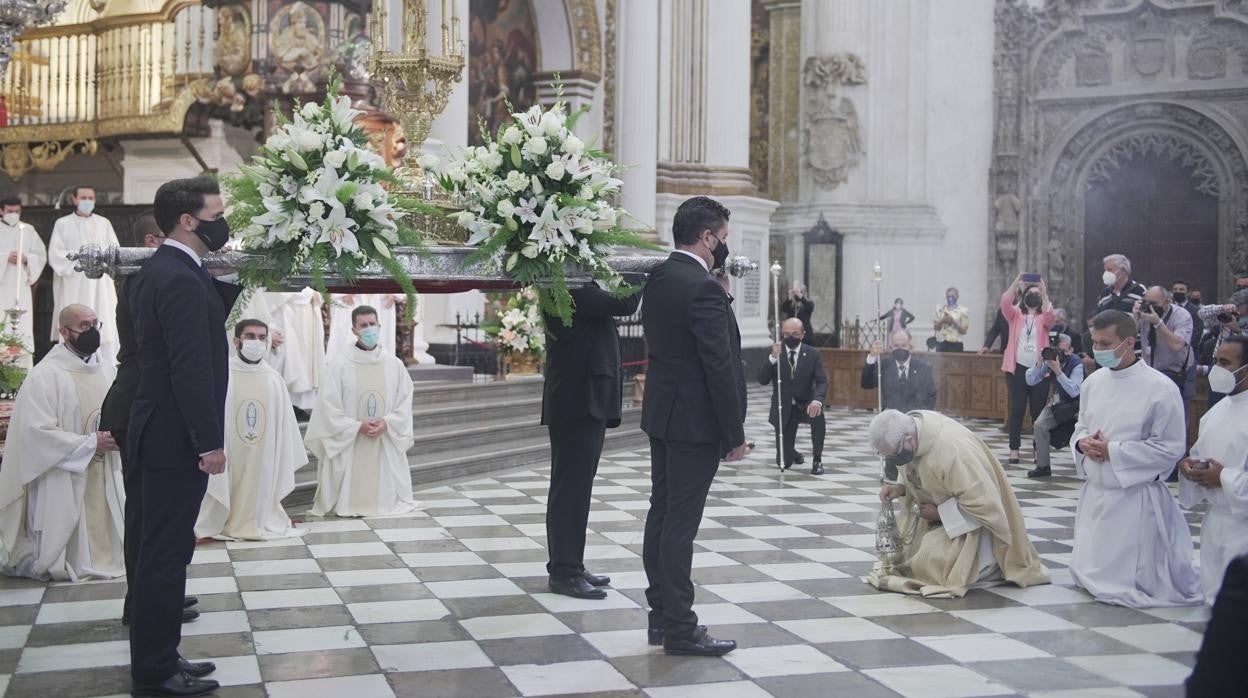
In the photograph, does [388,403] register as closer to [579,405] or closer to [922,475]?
[579,405]

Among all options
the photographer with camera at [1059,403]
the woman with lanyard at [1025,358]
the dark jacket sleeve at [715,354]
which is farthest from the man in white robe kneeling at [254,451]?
the woman with lanyard at [1025,358]

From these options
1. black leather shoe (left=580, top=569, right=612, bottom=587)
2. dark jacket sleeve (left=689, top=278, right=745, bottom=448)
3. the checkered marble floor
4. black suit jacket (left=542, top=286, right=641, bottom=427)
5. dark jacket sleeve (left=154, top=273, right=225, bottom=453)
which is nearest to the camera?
dark jacket sleeve (left=154, top=273, right=225, bottom=453)

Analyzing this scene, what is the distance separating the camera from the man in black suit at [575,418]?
6938 millimetres

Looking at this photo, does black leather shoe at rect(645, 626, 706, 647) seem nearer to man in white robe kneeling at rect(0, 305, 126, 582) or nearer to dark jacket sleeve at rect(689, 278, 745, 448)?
dark jacket sleeve at rect(689, 278, 745, 448)

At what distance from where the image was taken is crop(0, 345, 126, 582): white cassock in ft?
24.1

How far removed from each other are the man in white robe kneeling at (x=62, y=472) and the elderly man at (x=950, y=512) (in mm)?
4233

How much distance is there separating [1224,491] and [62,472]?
6150mm

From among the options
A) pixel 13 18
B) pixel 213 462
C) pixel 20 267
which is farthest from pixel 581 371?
pixel 20 267

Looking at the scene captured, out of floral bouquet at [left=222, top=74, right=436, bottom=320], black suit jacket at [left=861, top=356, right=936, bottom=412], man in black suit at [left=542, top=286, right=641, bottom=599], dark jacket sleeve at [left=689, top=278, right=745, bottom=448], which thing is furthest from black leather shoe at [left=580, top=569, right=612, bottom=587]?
black suit jacket at [left=861, top=356, right=936, bottom=412]

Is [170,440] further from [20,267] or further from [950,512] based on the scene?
[20,267]

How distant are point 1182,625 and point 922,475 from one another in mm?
1456

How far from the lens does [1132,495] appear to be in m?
7.23

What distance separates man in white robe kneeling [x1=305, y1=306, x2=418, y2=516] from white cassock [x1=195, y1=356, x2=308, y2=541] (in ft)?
2.02

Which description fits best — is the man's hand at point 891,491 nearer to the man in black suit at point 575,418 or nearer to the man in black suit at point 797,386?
the man in black suit at point 575,418
